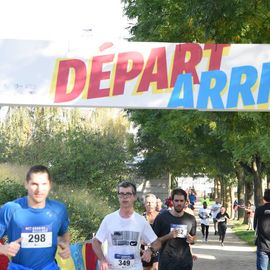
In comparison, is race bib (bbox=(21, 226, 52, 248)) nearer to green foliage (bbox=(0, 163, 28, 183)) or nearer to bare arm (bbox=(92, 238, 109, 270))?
bare arm (bbox=(92, 238, 109, 270))

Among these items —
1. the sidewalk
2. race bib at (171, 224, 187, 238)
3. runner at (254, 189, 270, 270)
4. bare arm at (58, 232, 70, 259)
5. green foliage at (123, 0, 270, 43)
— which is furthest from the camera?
the sidewalk

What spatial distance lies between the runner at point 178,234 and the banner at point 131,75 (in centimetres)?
144

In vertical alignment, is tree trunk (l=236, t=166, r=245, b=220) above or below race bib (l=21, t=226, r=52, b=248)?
above

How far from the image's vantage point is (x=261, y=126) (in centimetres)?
1379

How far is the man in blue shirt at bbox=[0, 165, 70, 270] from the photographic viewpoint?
6.16 metres

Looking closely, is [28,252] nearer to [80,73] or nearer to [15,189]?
[80,73]

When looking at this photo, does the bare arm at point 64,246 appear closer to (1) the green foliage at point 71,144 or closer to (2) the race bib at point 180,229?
(2) the race bib at point 180,229

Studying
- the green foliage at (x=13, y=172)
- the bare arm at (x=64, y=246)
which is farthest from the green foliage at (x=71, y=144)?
the bare arm at (x=64, y=246)

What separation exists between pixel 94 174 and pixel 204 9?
53.0ft

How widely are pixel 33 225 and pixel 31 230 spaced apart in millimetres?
59

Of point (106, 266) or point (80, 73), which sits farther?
point (80, 73)

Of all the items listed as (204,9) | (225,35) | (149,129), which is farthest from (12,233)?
(149,129)

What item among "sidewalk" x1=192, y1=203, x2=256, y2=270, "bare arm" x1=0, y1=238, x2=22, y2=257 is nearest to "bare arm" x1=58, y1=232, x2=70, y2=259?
"bare arm" x1=0, y1=238, x2=22, y2=257

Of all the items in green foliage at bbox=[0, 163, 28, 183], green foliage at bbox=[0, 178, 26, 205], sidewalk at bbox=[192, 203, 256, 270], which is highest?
green foliage at bbox=[0, 163, 28, 183]
